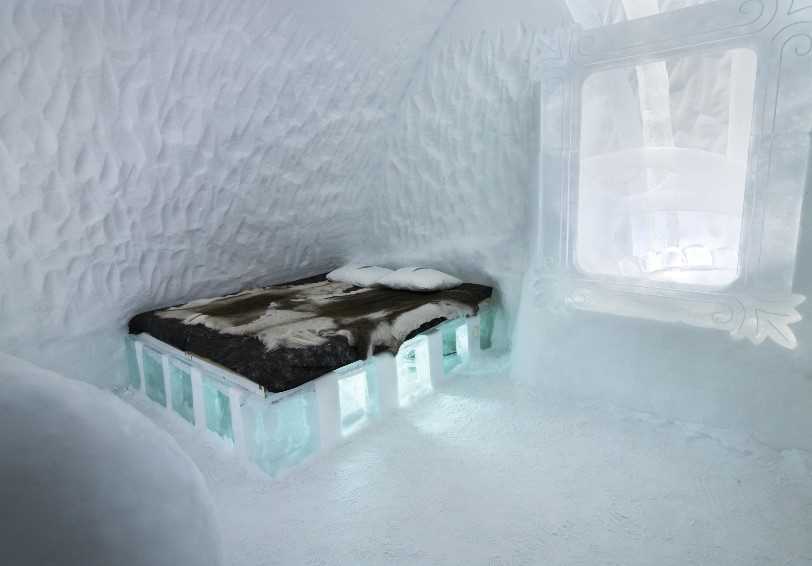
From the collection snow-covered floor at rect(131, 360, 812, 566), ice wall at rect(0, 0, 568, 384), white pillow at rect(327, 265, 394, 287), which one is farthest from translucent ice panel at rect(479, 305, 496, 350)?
snow-covered floor at rect(131, 360, 812, 566)

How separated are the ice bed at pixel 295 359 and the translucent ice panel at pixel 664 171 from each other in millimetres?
870

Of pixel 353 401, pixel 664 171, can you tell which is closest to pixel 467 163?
pixel 664 171

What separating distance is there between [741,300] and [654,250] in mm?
1085

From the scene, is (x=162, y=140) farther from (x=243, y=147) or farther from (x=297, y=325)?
(x=297, y=325)

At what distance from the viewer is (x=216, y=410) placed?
2.19 meters

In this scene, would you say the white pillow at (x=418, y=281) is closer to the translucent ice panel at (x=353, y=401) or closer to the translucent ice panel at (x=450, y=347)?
the translucent ice panel at (x=450, y=347)

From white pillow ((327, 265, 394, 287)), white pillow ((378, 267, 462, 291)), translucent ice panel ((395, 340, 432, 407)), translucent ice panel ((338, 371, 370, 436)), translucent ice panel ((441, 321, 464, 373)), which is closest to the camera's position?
translucent ice panel ((338, 371, 370, 436))

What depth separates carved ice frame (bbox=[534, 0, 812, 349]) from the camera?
6.21ft

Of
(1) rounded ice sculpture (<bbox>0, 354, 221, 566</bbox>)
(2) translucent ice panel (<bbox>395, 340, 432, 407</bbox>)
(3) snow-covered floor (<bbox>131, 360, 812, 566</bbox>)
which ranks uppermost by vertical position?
(1) rounded ice sculpture (<bbox>0, 354, 221, 566</bbox>)

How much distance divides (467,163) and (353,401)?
1785 mm

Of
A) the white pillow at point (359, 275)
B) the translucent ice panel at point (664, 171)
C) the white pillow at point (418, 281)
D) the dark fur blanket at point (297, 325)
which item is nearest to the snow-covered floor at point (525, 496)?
the dark fur blanket at point (297, 325)

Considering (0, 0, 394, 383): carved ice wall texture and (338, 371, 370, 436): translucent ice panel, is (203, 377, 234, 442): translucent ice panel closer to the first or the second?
(338, 371, 370, 436): translucent ice panel

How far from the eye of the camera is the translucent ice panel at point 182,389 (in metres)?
2.35

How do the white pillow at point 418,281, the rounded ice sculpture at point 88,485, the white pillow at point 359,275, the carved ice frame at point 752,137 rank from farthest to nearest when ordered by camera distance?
the white pillow at point 359,275
the white pillow at point 418,281
the carved ice frame at point 752,137
the rounded ice sculpture at point 88,485
